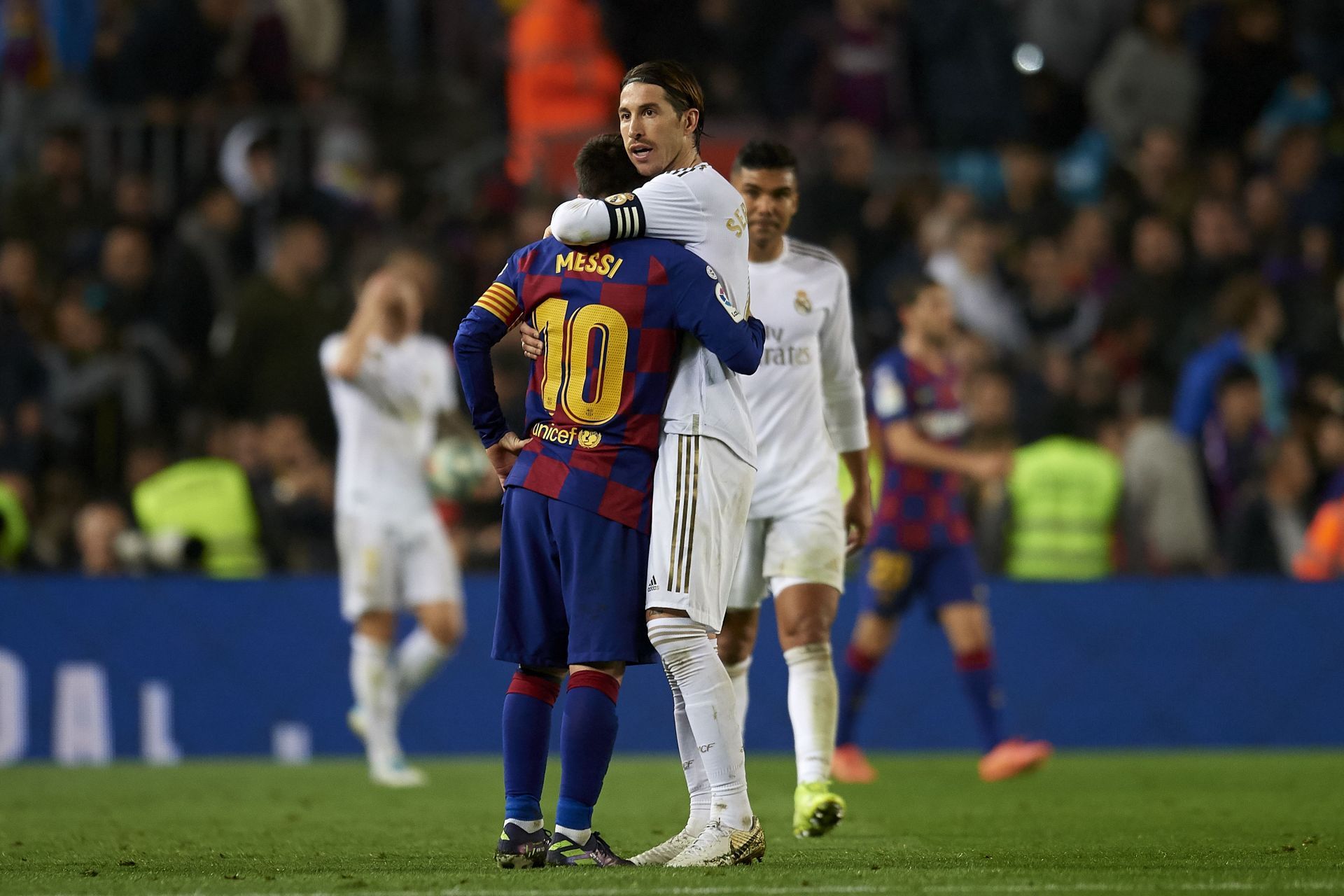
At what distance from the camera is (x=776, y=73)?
16859 mm

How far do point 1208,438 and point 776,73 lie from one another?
5265 mm

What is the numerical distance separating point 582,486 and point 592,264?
0.64 m

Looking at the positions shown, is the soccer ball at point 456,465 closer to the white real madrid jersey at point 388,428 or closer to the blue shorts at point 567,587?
the white real madrid jersey at point 388,428

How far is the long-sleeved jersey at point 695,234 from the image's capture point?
563 centimetres

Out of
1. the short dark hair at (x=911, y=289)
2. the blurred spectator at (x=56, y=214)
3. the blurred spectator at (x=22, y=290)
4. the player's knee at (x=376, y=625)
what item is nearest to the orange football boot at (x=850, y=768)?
the short dark hair at (x=911, y=289)

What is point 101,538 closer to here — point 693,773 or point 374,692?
point 374,692

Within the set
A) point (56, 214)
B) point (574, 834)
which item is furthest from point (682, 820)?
point (56, 214)

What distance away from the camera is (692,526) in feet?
18.4

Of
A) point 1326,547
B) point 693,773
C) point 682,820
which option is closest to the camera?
point 693,773

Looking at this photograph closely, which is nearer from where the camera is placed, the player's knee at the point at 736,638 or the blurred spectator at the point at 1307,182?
the player's knee at the point at 736,638

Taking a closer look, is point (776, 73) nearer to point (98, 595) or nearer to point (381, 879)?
point (98, 595)

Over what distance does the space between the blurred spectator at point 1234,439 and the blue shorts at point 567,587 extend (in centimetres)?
864

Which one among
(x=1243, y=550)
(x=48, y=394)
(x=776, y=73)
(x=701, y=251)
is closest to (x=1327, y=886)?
(x=701, y=251)

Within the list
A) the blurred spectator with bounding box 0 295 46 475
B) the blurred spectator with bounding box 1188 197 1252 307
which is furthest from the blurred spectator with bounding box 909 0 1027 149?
the blurred spectator with bounding box 0 295 46 475
